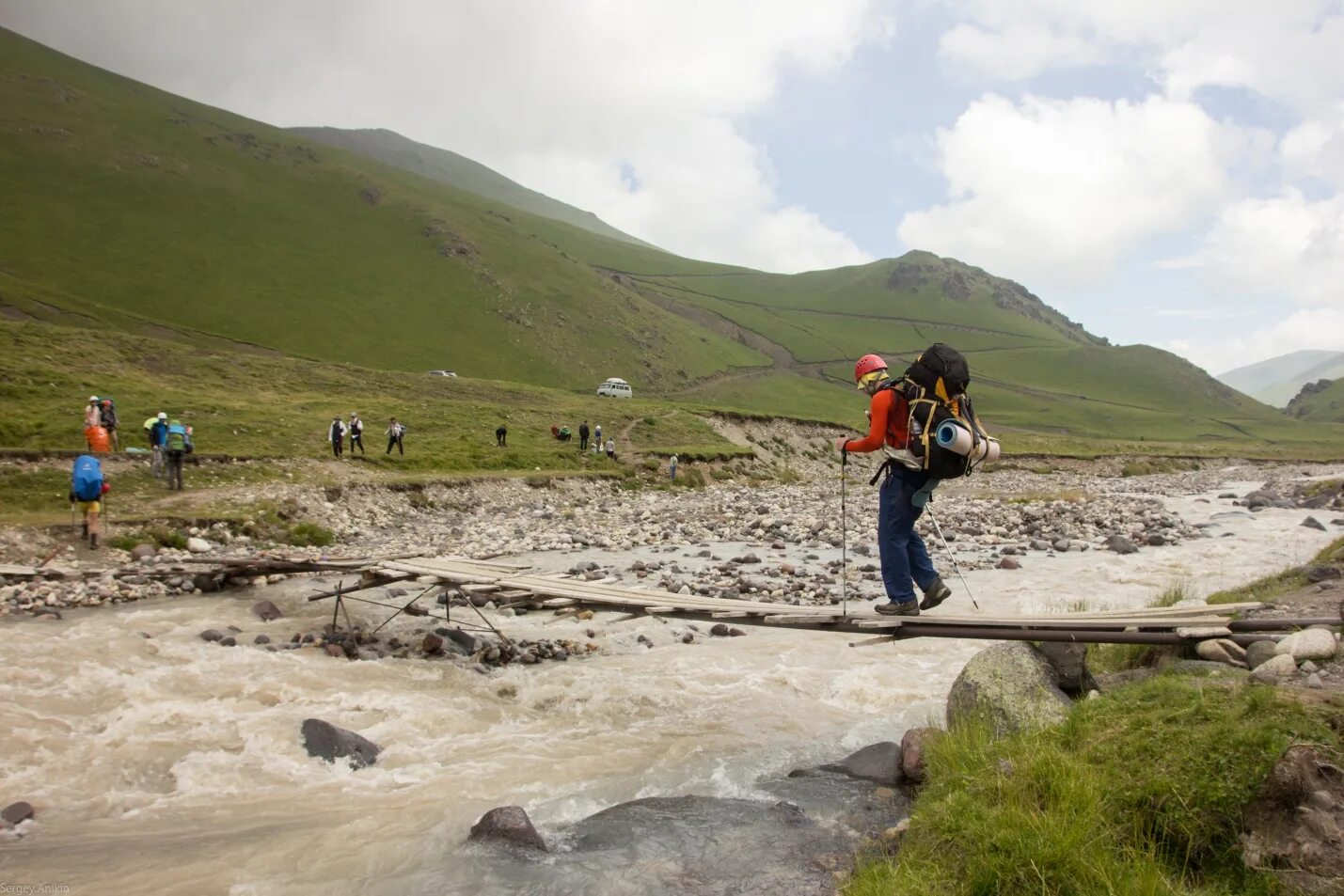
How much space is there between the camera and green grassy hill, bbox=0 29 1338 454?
4077 inches

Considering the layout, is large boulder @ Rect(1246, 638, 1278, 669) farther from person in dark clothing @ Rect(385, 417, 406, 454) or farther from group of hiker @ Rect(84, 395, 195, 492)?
person in dark clothing @ Rect(385, 417, 406, 454)

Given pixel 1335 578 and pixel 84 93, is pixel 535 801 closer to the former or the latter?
pixel 1335 578

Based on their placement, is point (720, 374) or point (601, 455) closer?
point (601, 455)

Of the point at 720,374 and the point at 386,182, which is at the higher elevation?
the point at 386,182

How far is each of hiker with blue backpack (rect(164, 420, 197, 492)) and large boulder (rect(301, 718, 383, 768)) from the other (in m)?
19.7

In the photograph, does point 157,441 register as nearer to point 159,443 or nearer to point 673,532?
point 159,443

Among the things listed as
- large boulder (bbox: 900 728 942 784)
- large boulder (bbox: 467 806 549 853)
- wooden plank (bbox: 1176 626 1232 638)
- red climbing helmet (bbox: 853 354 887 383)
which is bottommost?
large boulder (bbox: 467 806 549 853)

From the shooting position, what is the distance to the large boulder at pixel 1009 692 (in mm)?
7863

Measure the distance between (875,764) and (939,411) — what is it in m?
4.12

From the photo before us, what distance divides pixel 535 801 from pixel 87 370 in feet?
163

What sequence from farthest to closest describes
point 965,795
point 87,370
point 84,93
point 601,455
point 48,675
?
point 84,93 → point 601,455 → point 87,370 → point 48,675 → point 965,795

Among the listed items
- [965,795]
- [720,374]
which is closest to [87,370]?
[965,795]

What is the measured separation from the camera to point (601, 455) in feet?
162

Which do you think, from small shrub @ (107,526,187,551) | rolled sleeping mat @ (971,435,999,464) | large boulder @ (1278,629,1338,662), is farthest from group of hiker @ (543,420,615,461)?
large boulder @ (1278,629,1338,662)
